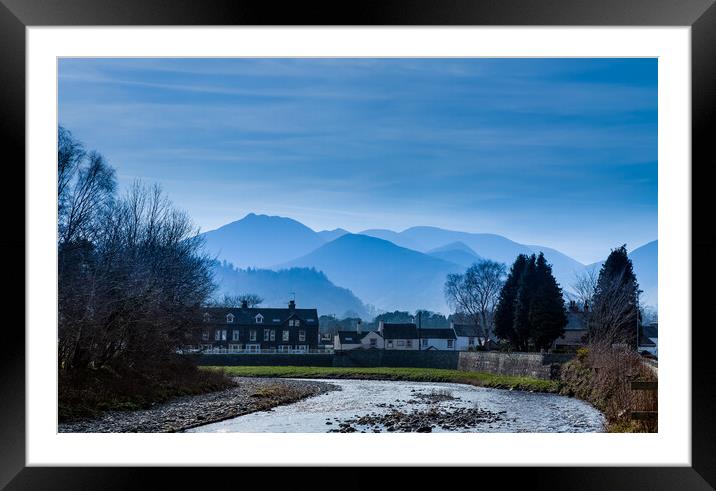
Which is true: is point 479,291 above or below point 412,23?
below

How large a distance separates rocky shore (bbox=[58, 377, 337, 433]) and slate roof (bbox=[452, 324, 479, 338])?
3.89 meters

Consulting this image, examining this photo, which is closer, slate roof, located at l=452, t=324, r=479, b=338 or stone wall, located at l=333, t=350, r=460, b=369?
stone wall, located at l=333, t=350, r=460, b=369

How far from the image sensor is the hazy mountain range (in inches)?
682

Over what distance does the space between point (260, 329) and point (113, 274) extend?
6.34 m

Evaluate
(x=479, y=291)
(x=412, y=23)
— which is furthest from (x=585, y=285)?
(x=412, y=23)

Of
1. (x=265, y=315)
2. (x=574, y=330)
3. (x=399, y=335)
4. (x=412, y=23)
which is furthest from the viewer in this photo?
(x=399, y=335)

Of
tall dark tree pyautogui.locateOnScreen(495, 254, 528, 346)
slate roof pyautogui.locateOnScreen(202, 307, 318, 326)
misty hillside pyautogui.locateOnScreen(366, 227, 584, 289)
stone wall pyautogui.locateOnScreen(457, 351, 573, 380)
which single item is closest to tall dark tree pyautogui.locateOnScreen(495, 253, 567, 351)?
tall dark tree pyautogui.locateOnScreen(495, 254, 528, 346)

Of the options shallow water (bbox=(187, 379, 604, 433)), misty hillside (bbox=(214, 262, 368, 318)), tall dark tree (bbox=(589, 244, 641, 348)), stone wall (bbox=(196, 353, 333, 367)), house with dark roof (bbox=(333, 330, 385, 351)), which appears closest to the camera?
shallow water (bbox=(187, 379, 604, 433))

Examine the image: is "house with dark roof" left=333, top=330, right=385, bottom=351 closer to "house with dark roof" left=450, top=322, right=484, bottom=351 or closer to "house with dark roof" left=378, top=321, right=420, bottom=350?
"house with dark roof" left=378, top=321, right=420, bottom=350

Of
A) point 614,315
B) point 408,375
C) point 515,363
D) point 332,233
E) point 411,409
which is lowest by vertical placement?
point 408,375

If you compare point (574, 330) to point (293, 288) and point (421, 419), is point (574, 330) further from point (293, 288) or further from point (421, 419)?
point (293, 288)

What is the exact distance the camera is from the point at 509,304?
16.0m

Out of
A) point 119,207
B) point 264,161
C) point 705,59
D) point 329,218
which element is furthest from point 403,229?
point 705,59

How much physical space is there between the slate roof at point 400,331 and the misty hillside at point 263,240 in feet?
11.5
